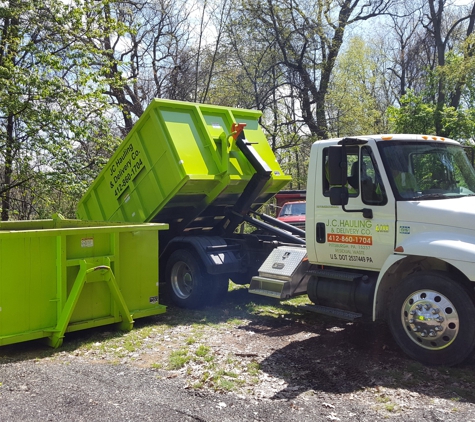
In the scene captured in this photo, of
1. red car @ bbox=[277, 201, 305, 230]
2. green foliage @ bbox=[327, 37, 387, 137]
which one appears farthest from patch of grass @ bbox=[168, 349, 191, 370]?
green foliage @ bbox=[327, 37, 387, 137]

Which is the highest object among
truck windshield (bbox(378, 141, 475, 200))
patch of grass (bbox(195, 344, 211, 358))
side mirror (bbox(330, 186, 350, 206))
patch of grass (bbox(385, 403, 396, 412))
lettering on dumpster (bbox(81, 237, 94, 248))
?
truck windshield (bbox(378, 141, 475, 200))

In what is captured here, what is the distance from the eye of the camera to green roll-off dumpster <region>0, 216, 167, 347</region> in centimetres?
577

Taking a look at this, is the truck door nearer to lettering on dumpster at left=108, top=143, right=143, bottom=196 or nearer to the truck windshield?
the truck windshield

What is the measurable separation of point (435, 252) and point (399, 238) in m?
0.54

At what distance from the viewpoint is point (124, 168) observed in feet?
29.4

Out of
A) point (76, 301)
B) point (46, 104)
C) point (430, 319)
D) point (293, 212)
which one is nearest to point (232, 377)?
point (430, 319)

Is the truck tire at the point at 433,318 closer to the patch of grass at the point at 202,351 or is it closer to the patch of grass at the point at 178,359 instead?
the patch of grass at the point at 202,351

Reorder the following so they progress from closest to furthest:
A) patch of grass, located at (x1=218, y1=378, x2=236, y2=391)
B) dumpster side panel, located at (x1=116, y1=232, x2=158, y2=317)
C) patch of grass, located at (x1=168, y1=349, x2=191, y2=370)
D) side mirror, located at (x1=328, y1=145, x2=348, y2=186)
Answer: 1. patch of grass, located at (x1=218, y1=378, x2=236, y2=391)
2. patch of grass, located at (x1=168, y1=349, x2=191, y2=370)
3. side mirror, located at (x1=328, y1=145, x2=348, y2=186)
4. dumpster side panel, located at (x1=116, y1=232, x2=158, y2=317)

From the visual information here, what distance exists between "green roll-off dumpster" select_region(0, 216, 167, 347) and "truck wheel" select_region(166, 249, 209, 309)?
3.06 ft

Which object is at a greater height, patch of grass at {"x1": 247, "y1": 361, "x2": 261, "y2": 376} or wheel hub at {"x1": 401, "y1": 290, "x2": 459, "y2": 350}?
wheel hub at {"x1": 401, "y1": 290, "x2": 459, "y2": 350}

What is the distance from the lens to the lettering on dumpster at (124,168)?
8664mm

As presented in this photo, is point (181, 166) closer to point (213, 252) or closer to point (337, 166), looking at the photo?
point (213, 252)

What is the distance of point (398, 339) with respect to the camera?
17.9 feet

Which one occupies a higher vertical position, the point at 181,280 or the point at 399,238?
the point at 399,238
